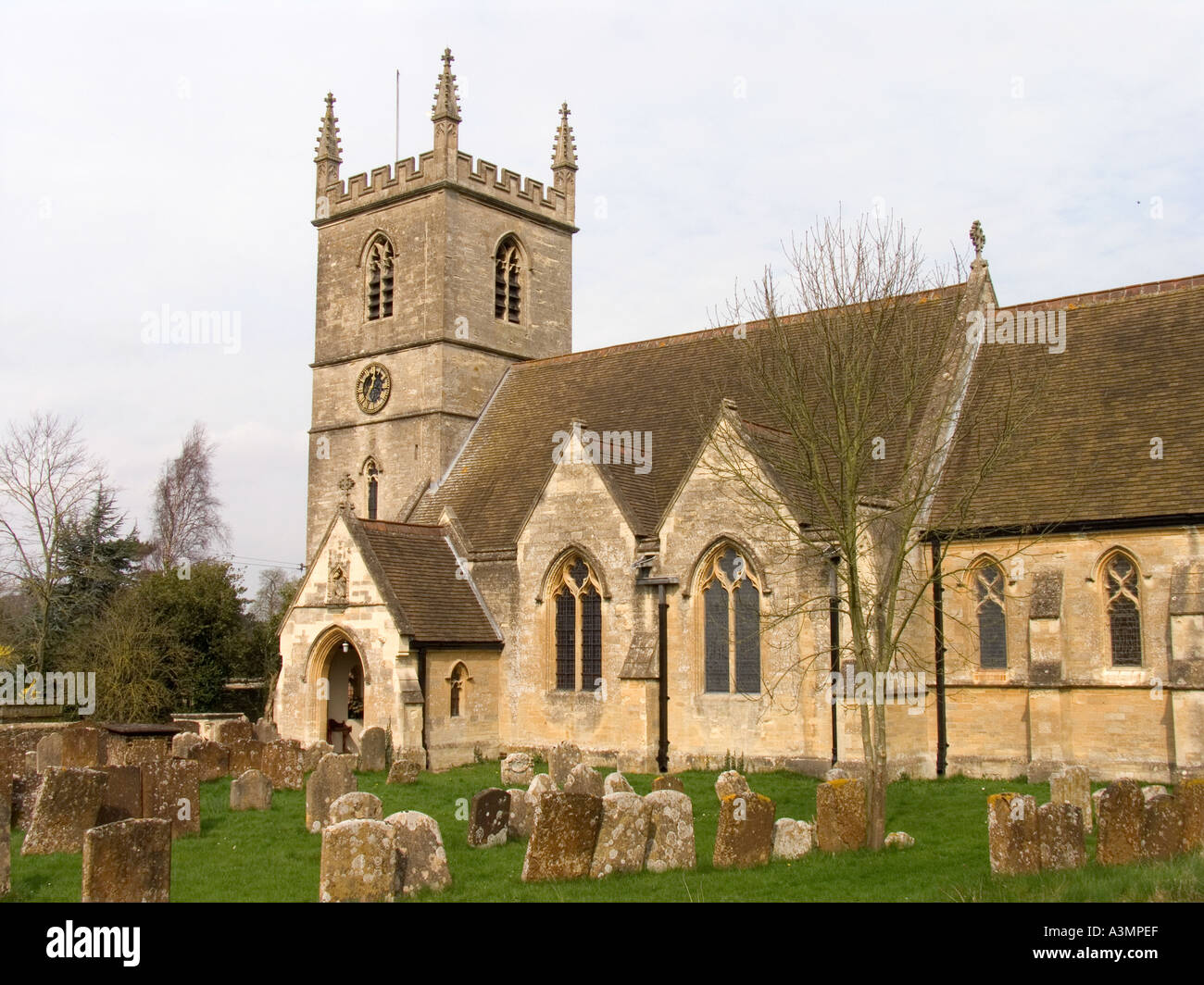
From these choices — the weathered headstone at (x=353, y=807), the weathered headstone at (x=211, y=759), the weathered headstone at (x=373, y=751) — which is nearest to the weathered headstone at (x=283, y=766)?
the weathered headstone at (x=211, y=759)

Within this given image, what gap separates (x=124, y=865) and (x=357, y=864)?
6.60ft

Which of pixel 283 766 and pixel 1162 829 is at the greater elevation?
pixel 1162 829

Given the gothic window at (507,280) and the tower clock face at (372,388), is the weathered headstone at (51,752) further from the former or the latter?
the gothic window at (507,280)

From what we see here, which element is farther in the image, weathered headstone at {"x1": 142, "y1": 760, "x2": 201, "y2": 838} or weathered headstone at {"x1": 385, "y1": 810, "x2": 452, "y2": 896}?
weathered headstone at {"x1": 142, "y1": 760, "x2": 201, "y2": 838}

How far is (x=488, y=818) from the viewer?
47.4 ft

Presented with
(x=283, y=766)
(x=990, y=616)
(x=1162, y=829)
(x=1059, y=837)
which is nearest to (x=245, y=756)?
(x=283, y=766)

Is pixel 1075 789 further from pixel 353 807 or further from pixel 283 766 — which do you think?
pixel 283 766

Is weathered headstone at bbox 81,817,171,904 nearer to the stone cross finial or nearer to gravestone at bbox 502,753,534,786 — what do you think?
gravestone at bbox 502,753,534,786

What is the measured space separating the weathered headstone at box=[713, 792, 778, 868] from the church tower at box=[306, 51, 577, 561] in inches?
747

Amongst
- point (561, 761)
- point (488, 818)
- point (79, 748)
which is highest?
point (561, 761)

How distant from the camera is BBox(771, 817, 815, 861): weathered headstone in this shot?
13312 millimetres

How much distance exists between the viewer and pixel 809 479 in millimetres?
15508

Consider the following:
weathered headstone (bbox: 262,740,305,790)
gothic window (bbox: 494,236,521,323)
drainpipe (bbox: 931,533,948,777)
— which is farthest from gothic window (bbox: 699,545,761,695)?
gothic window (bbox: 494,236,521,323)
